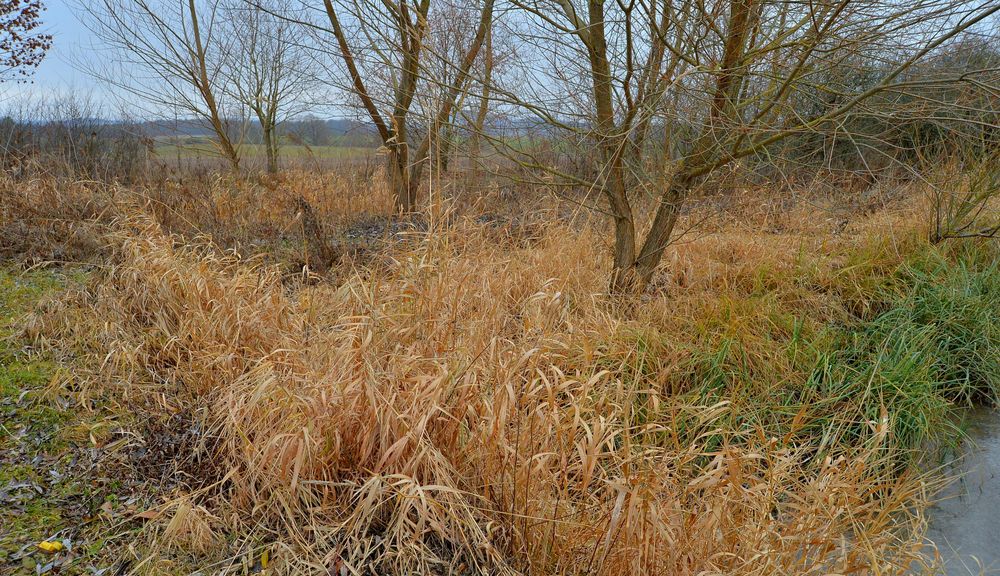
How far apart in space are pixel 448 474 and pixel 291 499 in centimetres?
58

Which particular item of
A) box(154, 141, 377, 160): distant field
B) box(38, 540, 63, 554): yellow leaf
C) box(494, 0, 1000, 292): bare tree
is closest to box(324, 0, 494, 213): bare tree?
box(494, 0, 1000, 292): bare tree

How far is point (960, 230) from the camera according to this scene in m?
5.41

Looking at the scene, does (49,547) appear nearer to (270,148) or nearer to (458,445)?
(458,445)

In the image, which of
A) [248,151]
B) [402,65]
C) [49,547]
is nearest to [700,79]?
[402,65]

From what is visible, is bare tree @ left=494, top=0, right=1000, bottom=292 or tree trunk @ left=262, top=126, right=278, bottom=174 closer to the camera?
bare tree @ left=494, top=0, right=1000, bottom=292

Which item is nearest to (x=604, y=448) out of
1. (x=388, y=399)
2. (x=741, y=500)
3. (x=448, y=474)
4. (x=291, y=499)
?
(x=741, y=500)

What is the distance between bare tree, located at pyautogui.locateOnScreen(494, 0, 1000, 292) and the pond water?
2038 mm

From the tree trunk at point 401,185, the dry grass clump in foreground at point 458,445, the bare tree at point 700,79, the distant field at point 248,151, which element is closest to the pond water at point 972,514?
the dry grass clump in foreground at point 458,445

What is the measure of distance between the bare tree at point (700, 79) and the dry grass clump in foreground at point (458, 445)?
112 centimetres

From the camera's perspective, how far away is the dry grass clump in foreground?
2.09m

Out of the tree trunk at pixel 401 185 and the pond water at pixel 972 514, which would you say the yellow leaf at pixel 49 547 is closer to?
the pond water at pixel 972 514

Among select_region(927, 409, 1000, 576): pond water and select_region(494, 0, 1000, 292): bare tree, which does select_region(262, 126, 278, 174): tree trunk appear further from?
select_region(927, 409, 1000, 576): pond water

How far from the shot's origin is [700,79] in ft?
11.9

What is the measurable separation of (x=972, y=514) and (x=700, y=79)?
8.89 feet
